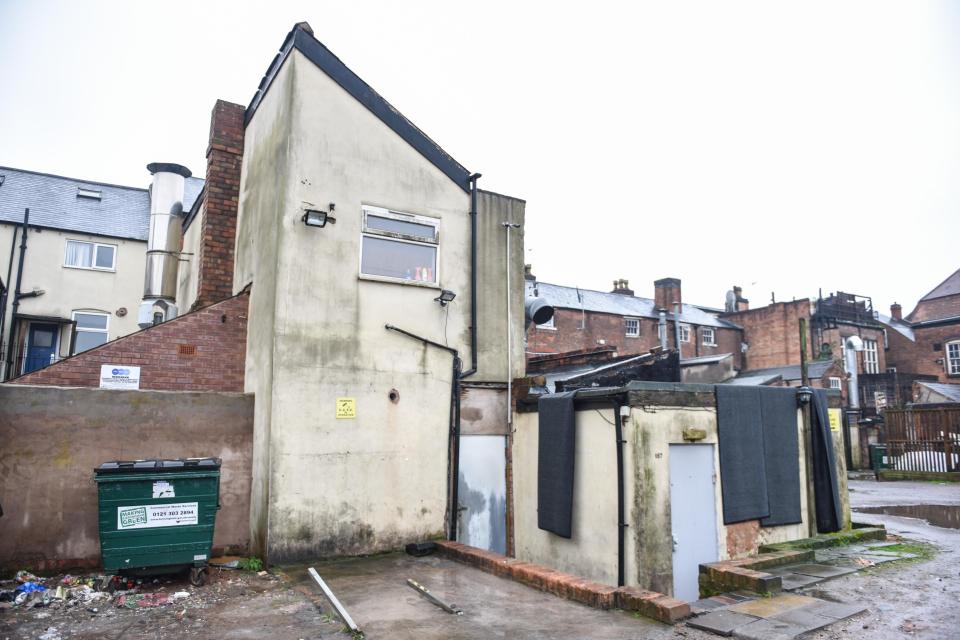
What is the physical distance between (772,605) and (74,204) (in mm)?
24494

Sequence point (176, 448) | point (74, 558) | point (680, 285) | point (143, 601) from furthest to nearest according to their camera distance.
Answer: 1. point (680, 285)
2. point (176, 448)
3. point (74, 558)
4. point (143, 601)

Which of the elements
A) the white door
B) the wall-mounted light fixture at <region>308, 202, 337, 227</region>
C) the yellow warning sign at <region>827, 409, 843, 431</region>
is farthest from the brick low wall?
the yellow warning sign at <region>827, 409, 843, 431</region>

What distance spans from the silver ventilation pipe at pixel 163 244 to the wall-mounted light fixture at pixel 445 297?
218 inches

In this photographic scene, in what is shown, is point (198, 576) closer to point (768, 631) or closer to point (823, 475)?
point (768, 631)

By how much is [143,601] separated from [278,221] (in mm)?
4683

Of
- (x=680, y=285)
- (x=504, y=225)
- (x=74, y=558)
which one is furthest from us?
(x=680, y=285)

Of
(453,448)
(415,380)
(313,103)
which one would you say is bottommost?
(453,448)

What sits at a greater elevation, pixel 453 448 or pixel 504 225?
pixel 504 225

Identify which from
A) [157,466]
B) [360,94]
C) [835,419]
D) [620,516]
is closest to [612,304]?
[835,419]

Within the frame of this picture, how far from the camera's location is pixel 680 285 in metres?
39.8

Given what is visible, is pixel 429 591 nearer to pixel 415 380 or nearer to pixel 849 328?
pixel 415 380

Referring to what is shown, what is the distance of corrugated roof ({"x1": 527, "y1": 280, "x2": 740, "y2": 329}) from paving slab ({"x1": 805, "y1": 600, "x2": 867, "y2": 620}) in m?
26.1

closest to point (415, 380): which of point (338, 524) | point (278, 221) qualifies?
point (338, 524)

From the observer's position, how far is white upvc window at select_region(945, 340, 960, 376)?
4003 cm
